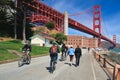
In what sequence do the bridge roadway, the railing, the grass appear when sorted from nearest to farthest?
the railing, the bridge roadway, the grass

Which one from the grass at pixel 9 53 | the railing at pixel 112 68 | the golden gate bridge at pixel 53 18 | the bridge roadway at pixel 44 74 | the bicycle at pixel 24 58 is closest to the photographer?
the railing at pixel 112 68

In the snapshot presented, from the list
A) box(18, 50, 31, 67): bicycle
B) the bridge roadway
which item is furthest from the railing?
box(18, 50, 31, 67): bicycle

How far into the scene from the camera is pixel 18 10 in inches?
2172

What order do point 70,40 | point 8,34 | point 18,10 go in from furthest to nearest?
point 70,40 < point 18,10 < point 8,34

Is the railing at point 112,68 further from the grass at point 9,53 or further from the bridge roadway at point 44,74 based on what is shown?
the grass at point 9,53

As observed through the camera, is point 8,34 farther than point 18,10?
No

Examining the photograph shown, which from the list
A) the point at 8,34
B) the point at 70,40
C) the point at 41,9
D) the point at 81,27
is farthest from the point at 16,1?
the point at 70,40

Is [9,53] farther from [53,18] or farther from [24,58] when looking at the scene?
[53,18]

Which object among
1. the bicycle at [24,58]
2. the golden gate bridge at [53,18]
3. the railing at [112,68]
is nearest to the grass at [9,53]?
the bicycle at [24,58]

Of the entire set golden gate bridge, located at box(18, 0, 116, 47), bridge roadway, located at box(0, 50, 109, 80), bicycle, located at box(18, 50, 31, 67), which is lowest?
bridge roadway, located at box(0, 50, 109, 80)

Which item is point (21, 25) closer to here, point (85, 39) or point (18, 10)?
point (18, 10)

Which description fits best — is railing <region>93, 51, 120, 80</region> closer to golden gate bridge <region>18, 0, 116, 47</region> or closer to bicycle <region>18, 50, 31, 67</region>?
bicycle <region>18, 50, 31, 67</region>

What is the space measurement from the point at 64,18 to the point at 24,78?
3497 inches

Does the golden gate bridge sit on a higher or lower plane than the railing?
higher
